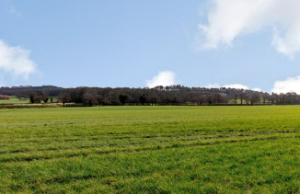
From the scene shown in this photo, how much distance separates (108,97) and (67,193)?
424ft

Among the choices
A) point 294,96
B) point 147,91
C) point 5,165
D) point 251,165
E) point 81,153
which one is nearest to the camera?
point 251,165

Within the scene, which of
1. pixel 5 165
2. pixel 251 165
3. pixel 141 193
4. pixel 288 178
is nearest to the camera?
pixel 141 193

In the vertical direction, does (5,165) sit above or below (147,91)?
below

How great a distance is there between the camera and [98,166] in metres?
8.45

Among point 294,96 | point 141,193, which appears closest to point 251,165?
point 141,193

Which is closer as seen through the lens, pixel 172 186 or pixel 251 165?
pixel 172 186

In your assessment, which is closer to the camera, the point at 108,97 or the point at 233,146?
the point at 233,146

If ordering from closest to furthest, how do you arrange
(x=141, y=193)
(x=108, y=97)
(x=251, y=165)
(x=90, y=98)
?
(x=141, y=193) < (x=251, y=165) < (x=90, y=98) < (x=108, y=97)

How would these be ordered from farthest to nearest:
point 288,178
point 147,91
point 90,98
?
point 147,91 < point 90,98 < point 288,178

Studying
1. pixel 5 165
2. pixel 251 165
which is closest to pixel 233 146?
pixel 251 165

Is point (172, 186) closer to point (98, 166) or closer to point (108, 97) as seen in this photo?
point (98, 166)

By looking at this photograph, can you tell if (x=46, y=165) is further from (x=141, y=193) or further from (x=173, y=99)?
(x=173, y=99)

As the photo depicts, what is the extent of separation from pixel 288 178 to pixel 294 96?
180 metres

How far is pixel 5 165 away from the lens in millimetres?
9211
